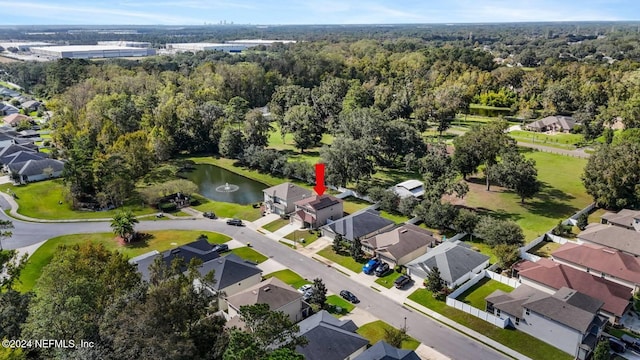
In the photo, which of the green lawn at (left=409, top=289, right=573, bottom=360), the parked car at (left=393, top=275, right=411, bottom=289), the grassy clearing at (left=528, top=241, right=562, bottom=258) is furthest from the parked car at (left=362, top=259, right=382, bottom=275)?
the grassy clearing at (left=528, top=241, right=562, bottom=258)

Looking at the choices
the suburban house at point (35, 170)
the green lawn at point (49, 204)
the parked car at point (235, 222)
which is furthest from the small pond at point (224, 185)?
the suburban house at point (35, 170)

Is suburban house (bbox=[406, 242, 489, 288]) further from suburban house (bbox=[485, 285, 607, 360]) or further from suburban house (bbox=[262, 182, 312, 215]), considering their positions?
suburban house (bbox=[262, 182, 312, 215])

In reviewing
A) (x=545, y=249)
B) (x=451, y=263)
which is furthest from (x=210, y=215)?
(x=545, y=249)

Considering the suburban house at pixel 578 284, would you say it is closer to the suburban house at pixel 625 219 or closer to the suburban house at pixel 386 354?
the suburban house at pixel 625 219

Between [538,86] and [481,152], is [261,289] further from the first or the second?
[538,86]

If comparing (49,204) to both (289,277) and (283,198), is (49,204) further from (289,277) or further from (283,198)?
(289,277)

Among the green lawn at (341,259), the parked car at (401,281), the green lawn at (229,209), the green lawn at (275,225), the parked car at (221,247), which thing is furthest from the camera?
the green lawn at (229,209)

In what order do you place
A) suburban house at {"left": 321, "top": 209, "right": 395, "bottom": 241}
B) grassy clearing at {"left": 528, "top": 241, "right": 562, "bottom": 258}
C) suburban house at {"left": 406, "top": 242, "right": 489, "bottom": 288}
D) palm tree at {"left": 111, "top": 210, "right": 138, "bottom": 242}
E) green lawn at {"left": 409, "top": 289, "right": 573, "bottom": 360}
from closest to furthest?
1. green lawn at {"left": 409, "top": 289, "right": 573, "bottom": 360}
2. suburban house at {"left": 406, "top": 242, "right": 489, "bottom": 288}
3. grassy clearing at {"left": 528, "top": 241, "right": 562, "bottom": 258}
4. palm tree at {"left": 111, "top": 210, "right": 138, "bottom": 242}
5. suburban house at {"left": 321, "top": 209, "right": 395, "bottom": 241}

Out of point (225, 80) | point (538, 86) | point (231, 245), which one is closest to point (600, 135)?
point (538, 86)
